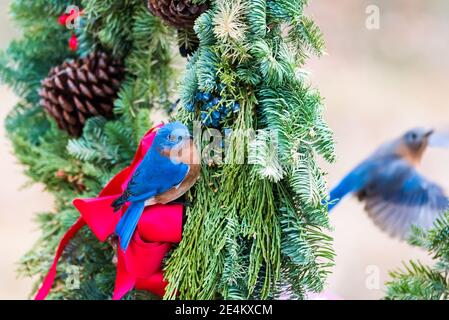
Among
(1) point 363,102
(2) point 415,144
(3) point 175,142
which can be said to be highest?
(1) point 363,102

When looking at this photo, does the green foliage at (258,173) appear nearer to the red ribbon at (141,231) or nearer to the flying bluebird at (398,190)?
the red ribbon at (141,231)

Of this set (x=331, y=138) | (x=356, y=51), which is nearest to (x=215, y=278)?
(x=331, y=138)

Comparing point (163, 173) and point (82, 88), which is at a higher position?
point (82, 88)

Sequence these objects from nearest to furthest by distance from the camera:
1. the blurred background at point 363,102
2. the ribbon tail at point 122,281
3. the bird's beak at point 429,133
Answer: the ribbon tail at point 122,281
the bird's beak at point 429,133
the blurred background at point 363,102

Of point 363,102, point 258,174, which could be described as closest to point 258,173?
point 258,174

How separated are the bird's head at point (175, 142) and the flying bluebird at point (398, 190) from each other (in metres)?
0.25

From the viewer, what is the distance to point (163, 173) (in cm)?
76

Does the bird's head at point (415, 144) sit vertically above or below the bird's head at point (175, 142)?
above

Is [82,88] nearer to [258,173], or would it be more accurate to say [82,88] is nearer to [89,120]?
[89,120]

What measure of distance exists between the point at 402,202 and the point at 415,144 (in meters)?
0.14

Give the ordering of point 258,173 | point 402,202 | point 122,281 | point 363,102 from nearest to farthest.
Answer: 1. point 258,173
2. point 122,281
3. point 402,202
4. point 363,102

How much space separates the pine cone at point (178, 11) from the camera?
797 millimetres

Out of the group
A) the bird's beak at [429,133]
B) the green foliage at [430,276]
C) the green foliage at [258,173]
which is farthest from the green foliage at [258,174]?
the bird's beak at [429,133]
